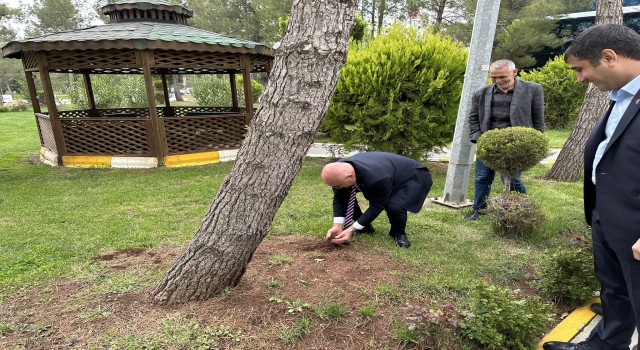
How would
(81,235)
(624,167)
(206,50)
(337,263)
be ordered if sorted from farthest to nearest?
(206,50) → (81,235) → (337,263) → (624,167)

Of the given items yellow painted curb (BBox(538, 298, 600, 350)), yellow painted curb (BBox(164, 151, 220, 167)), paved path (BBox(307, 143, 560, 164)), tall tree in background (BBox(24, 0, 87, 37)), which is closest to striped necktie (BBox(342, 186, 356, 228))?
yellow painted curb (BBox(538, 298, 600, 350))

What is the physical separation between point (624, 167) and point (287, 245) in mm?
2832

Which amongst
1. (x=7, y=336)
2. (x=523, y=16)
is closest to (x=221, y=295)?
(x=7, y=336)

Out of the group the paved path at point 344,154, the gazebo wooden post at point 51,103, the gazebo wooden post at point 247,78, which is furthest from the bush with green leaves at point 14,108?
the paved path at point 344,154

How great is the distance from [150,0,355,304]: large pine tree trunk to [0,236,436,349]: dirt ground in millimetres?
202

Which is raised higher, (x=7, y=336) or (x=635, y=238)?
(x=635, y=238)

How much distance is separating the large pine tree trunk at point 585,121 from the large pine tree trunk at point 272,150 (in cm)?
583

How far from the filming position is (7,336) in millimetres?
2367

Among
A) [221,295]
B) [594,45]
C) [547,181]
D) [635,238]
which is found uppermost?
[594,45]

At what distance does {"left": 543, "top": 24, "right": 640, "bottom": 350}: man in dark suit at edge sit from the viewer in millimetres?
1661

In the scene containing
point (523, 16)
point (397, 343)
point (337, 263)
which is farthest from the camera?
point (523, 16)

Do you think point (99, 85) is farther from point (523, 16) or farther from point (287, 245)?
point (523, 16)

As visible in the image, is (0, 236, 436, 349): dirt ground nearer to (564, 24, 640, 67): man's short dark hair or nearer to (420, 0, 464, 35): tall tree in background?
(564, 24, 640, 67): man's short dark hair

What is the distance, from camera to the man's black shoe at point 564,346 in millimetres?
2248
